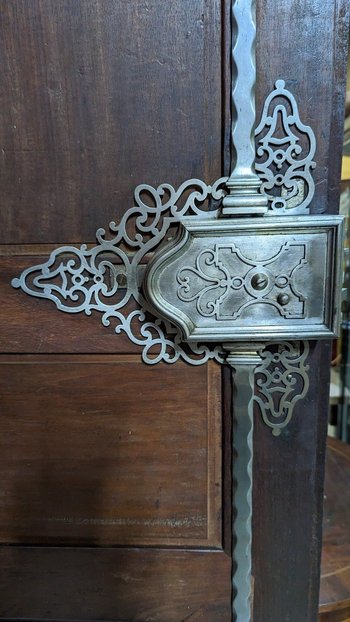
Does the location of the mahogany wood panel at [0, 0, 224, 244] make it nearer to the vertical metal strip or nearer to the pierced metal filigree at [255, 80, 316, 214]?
the pierced metal filigree at [255, 80, 316, 214]

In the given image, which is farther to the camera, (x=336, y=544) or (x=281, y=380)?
(x=336, y=544)

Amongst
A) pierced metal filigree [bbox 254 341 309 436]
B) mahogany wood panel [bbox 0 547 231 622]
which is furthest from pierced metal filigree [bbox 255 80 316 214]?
mahogany wood panel [bbox 0 547 231 622]

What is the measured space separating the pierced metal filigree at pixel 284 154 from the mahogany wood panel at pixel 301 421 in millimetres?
12

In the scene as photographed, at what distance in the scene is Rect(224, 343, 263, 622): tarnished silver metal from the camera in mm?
433

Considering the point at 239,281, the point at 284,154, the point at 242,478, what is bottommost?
the point at 242,478

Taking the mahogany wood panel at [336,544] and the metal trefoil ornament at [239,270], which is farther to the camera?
the mahogany wood panel at [336,544]

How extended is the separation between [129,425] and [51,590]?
257 mm

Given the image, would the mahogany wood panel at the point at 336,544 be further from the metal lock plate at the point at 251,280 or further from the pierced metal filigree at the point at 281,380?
the metal lock plate at the point at 251,280

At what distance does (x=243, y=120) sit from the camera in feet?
1.27

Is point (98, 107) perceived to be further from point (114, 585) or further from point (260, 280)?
point (114, 585)

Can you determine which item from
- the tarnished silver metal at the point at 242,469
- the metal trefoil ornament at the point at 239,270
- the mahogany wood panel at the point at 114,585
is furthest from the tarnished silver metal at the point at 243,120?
the mahogany wood panel at the point at 114,585

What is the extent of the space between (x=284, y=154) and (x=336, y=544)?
58cm

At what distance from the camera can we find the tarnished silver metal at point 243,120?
37cm

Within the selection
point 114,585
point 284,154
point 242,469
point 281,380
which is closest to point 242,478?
point 242,469
